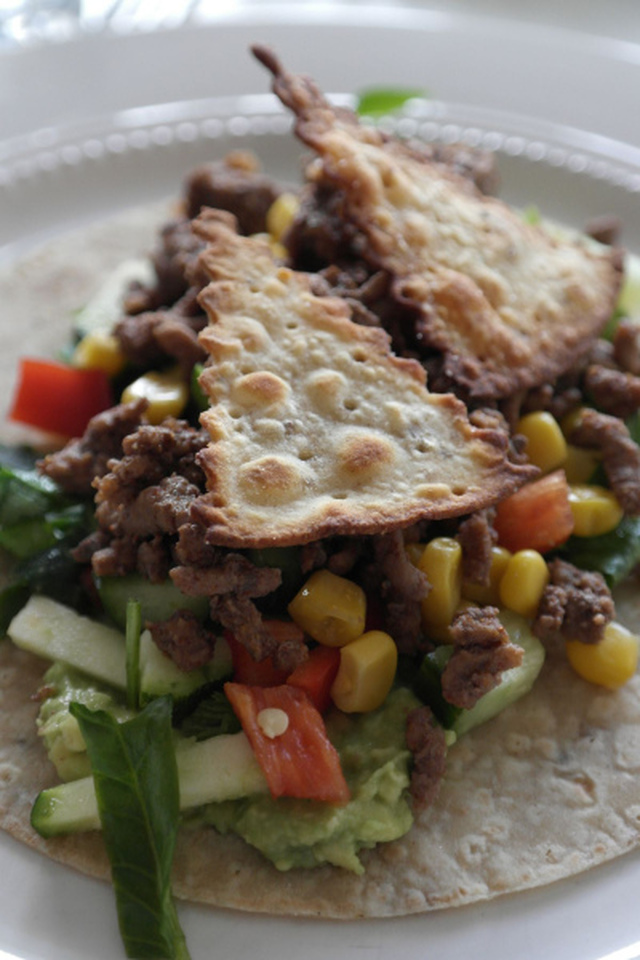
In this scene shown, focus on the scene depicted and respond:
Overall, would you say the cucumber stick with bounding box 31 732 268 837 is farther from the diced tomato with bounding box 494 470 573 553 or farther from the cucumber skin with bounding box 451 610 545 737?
the diced tomato with bounding box 494 470 573 553

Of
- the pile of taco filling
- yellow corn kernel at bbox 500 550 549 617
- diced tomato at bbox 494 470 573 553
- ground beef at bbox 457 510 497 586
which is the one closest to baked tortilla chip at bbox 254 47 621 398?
the pile of taco filling

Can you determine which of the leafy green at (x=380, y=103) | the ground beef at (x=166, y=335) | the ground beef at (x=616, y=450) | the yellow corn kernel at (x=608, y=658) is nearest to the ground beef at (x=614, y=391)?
the ground beef at (x=616, y=450)

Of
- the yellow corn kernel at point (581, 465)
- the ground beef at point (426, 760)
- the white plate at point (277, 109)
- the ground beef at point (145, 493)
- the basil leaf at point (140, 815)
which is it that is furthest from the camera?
the white plate at point (277, 109)

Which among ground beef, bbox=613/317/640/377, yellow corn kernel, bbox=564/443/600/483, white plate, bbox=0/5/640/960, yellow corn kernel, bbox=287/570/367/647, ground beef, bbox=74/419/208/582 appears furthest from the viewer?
white plate, bbox=0/5/640/960

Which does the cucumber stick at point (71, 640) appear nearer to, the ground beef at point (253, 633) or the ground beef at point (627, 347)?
the ground beef at point (253, 633)

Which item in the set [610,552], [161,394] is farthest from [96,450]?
[610,552]

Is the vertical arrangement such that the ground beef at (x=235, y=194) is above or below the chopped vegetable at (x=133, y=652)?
above

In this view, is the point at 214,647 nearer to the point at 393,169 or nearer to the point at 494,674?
the point at 494,674
